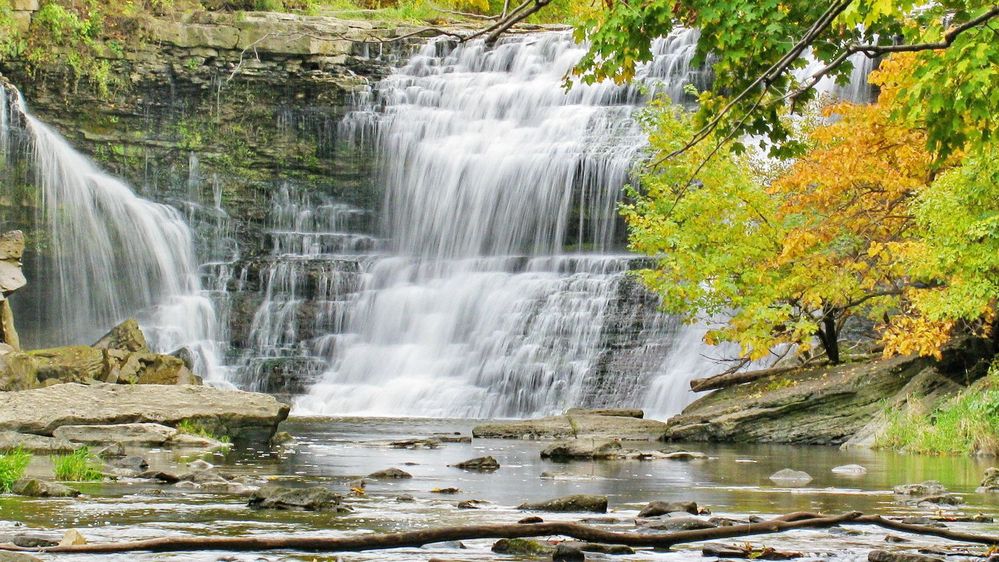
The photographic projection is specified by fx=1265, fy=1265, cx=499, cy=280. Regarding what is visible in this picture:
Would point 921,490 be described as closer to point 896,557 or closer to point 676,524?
point 676,524

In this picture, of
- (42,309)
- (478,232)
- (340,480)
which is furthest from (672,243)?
(42,309)

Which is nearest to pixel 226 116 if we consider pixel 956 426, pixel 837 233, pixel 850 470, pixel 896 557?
pixel 837 233

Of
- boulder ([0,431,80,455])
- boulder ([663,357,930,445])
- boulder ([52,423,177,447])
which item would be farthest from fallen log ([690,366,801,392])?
boulder ([0,431,80,455])

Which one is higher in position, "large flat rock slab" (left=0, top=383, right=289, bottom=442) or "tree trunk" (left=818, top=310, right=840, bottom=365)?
"tree trunk" (left=818, top=310, right=840, bottom=365)

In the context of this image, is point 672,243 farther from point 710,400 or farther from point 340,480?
point 340,480

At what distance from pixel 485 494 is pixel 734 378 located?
45.2ft

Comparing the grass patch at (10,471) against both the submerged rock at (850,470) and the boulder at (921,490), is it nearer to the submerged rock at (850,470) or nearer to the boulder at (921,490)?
the boulder at (921,490)

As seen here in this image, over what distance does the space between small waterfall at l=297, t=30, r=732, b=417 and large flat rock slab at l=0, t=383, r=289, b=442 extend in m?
12.5

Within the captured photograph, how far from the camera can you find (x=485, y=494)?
10.2m

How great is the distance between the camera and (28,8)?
3797cm

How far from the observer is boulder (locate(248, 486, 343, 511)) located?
8336 millimetres

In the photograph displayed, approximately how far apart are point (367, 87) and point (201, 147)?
5.65 m

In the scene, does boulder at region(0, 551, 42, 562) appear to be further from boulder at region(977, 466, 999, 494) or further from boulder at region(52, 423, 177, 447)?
boulder at region(52, 423, 177, 447)

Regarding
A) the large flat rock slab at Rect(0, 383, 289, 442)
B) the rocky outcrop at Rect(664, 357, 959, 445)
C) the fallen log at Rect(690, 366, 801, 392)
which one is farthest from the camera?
the fallen log at Rect(690, 366, 801, 392)
